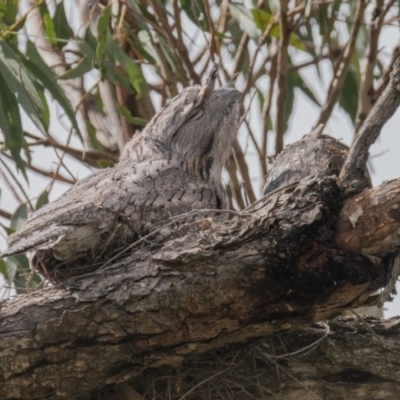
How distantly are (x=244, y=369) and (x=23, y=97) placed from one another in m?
1.53

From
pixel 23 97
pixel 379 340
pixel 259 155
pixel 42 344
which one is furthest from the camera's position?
pixel 259 155

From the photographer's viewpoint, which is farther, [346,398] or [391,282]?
[346,398]

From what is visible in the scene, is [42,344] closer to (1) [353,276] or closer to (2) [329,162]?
(1) [353,276]

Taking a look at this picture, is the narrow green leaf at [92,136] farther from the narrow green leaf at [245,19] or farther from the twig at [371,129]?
the twig at [371,129]

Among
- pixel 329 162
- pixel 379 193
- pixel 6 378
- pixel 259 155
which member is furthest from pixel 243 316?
pixel 259 155

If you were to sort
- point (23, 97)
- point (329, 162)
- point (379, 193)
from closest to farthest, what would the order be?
point (379, 193), point (329, 162), point (23, 97)

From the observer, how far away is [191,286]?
2.51m

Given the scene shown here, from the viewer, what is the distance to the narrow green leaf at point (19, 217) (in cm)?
427

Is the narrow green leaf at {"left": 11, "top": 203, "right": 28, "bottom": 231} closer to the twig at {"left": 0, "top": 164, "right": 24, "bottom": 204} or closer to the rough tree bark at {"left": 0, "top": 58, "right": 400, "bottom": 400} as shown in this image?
the twig at {"left": 0, "top": 164, "right": 24, "bottom": 204}

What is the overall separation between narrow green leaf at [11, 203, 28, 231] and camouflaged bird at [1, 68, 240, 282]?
727mm

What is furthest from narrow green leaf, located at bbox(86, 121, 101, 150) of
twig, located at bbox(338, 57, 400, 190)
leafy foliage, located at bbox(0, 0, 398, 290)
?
twig, located at bbox(338, 57, 400, 190)

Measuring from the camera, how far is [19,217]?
432 cm

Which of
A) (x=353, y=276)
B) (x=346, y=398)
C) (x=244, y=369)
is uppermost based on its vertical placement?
(x=353, y=276)

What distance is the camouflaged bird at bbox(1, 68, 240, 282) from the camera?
111 inches
